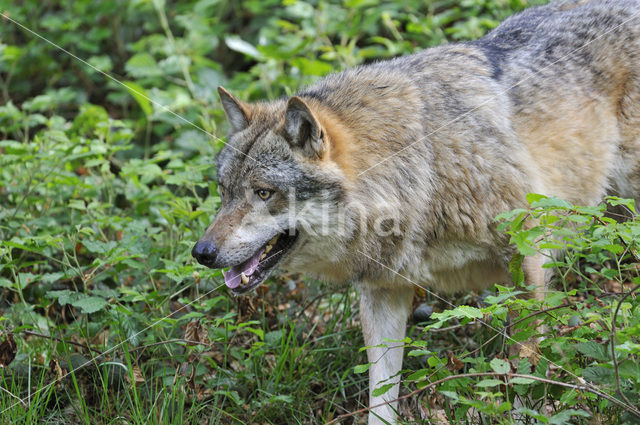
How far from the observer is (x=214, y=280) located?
4688mm

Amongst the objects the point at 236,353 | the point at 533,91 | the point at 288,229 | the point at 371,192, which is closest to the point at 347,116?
the point at 371,192

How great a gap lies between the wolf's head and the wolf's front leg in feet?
2.20

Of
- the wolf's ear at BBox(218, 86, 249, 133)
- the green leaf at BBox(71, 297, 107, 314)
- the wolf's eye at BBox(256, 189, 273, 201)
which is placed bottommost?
the green leaf at BBox(71, 297, 107, 314)

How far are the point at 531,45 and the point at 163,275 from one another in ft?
9.89

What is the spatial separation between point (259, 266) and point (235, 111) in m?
0.99

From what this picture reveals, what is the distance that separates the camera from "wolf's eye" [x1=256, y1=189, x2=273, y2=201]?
153 inches

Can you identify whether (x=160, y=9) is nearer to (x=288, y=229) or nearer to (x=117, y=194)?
(x=117, y=194)

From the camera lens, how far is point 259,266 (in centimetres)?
397

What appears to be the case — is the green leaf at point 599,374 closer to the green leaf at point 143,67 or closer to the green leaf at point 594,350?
the green leaf at point 594,350

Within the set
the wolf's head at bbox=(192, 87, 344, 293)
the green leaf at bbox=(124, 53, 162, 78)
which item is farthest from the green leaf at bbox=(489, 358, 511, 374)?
the green leaf at bbox=(124, 53, 162, 78)

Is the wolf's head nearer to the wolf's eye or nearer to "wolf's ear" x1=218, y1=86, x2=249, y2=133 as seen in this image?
the wolf's eye

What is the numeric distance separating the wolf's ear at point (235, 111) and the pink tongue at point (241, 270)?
84 centimetres
